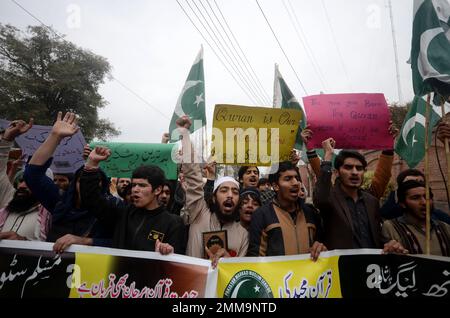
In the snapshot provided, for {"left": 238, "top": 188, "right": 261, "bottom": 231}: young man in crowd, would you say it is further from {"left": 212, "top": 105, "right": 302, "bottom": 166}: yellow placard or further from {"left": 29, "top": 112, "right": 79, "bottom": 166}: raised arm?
{"left": 29, "top": 112, "right": 79, "bottom": 166}: raised arm

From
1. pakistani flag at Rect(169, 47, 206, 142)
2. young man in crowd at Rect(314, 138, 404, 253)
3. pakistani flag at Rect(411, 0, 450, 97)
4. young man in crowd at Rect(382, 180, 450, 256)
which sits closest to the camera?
young man in crowd at Rect(382, 180, 450, 256)

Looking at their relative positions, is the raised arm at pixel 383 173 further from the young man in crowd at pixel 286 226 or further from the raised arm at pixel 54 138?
the raised arm at pixel 54 138

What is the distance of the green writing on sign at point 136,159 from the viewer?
3557mm

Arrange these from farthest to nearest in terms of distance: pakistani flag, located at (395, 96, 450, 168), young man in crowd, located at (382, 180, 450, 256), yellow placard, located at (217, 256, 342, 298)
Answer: pakistani flag, located at (395, 96, 450, 168) → young man in crowd, located at (382, 180, 450, 256) → yellow placard, located at (217, 256, 342, 298)

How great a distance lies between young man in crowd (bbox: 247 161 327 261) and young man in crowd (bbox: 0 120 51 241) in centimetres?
190

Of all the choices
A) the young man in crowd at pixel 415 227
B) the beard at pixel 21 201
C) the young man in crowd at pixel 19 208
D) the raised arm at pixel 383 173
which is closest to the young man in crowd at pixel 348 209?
the young man in crowd at pixel 415 227

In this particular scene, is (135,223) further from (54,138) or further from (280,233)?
(280,233)

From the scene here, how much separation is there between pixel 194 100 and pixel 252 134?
1752 mm

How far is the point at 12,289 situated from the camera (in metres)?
2.26

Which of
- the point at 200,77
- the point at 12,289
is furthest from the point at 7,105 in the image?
the point at 12,289

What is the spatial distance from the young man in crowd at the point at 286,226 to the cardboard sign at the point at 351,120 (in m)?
0.66

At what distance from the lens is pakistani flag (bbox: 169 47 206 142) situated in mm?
4504

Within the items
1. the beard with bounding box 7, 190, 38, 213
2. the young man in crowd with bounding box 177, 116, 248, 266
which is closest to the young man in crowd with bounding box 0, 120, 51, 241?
the beard with bounding box 7, 190, 38, 213
